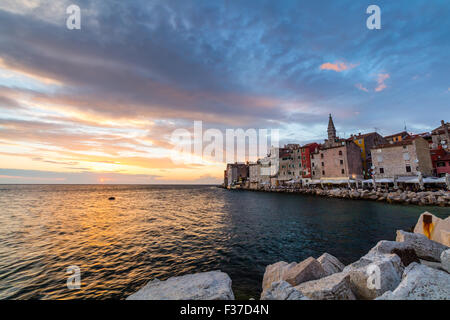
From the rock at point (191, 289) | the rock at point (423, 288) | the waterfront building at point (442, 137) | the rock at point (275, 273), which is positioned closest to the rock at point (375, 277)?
the rock at point (423, 288)

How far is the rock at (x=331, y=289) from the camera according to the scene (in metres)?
4.69

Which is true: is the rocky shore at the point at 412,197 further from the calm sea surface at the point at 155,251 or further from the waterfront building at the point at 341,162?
the calm sea surface at the point at 155,251

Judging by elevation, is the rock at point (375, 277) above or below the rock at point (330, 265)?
above

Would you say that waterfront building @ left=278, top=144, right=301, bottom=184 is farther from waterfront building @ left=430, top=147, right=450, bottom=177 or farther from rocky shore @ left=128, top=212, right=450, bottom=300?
rocky shore @ left=128, top=212, right=450, bottom=300

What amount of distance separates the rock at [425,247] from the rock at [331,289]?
5.42m

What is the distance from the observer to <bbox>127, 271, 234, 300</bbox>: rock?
4809 mm

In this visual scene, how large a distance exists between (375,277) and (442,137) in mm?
76143

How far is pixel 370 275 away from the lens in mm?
5250

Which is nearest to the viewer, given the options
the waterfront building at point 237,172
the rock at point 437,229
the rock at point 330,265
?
the rock at point 330,265

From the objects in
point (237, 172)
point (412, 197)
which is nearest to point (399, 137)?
point (412, 197)

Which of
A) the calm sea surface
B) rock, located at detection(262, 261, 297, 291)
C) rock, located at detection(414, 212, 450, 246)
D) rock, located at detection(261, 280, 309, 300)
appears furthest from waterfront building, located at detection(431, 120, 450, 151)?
rock, located at detection(261, 280, 309, 300)

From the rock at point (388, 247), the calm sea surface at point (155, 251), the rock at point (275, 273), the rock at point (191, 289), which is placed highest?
the rock at point (388, 247)

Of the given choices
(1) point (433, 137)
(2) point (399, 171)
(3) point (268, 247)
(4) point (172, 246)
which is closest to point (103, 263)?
(4) point (172, 246)
